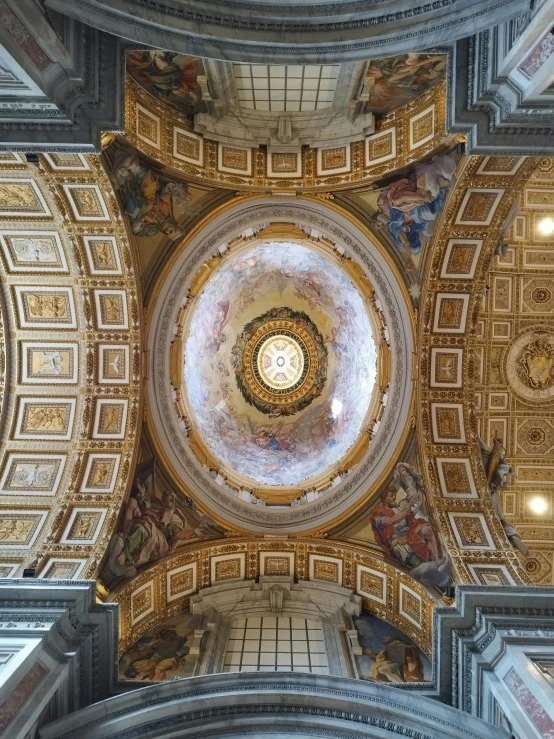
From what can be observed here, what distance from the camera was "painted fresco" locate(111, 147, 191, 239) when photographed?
12.6 meters

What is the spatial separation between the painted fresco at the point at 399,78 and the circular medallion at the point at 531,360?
315 inches

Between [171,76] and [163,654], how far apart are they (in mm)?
11957

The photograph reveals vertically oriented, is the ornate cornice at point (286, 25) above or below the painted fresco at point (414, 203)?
below

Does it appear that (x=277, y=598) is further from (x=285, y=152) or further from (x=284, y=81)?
(x=284, y=81)

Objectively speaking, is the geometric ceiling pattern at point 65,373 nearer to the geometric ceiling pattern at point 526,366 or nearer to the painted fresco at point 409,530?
the painted fresco at point 409,530

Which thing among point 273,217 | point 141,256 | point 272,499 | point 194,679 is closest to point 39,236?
point 141,256

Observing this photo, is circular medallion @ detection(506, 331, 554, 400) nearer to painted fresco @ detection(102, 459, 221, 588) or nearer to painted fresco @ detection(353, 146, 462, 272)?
painted fresco @ detection(353, 146, 462, 272)

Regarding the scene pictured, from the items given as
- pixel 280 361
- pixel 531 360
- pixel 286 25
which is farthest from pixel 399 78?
pixel 280 361

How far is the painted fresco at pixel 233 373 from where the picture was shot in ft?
57.9

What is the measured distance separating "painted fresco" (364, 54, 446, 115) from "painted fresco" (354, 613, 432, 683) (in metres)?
11.5

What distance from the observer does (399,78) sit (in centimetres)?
1215

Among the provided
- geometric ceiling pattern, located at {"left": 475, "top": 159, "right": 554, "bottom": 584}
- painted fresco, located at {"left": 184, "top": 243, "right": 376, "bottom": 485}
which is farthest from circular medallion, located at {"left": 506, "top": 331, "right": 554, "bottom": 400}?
painted fresco, located at {"left": 184, "top": 243, "right": 376, "bottom": 485}

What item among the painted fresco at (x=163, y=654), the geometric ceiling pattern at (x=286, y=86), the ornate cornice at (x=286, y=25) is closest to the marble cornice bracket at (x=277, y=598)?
the painted fresco at (x=163, y=654)

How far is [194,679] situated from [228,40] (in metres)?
9.79
